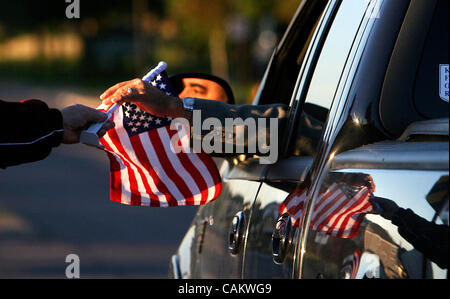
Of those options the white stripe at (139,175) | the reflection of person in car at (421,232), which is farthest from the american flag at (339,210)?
the white stripe at (139,175)

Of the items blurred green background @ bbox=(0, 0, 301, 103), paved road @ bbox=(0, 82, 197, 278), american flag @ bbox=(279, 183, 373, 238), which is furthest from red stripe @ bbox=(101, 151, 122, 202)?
blurred green background @ bbox=(0, 0, 301, 103)

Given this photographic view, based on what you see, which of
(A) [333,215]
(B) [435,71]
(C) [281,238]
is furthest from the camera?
(C) [281,238]

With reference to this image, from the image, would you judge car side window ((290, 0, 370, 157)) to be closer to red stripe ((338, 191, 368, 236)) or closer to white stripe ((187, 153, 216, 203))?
white stripe ((187, 153, 216, 203))

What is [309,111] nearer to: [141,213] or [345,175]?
[345,175]

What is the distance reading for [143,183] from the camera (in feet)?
10.6

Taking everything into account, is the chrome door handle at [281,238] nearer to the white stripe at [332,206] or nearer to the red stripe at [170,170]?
the white stripe at [332,206]

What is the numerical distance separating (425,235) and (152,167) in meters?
1.55

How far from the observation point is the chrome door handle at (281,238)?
263 centimetres

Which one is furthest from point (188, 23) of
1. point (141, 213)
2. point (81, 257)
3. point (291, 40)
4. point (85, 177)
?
point (291, 40)

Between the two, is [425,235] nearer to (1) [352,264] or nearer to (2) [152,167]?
(1) [352,264]

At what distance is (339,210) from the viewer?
226cm

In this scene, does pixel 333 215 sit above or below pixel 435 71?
below

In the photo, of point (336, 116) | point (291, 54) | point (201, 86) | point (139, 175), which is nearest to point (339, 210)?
point (336, 116)
